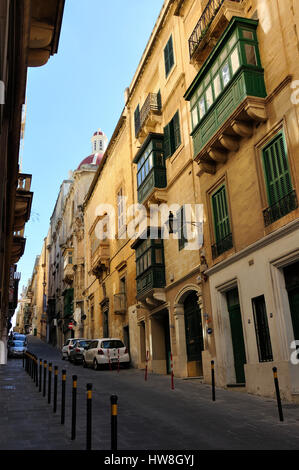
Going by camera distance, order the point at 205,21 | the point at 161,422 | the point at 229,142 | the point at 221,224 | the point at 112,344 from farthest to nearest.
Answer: the point at 112,344, the point at 205,21, the point at 221,224, the point at 229,142, the point at 161,422

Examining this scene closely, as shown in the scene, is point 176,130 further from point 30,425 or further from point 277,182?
point 30,425

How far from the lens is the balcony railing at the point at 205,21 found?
16.0 metres

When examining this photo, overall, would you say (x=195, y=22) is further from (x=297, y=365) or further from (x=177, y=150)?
(x=297, y=365)

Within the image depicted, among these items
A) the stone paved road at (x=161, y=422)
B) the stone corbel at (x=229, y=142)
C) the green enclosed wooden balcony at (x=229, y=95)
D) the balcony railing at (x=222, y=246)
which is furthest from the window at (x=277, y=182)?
the stone paved road at (x=161, y=422)

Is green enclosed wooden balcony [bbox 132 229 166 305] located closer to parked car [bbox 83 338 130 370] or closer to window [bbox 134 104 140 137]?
parked car [bbox 83 338 130 370]

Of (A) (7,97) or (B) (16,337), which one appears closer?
(A) (7,97)

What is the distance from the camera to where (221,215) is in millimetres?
15953

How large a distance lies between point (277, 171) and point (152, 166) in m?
9.80

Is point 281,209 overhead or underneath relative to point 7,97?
underneath

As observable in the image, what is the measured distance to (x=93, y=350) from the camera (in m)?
24.4

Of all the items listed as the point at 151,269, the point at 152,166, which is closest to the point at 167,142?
the point at 152,166
